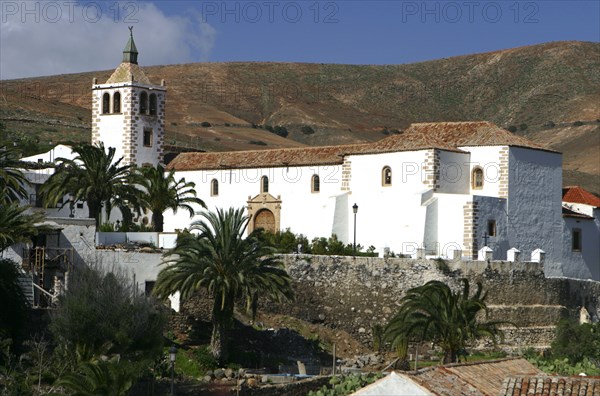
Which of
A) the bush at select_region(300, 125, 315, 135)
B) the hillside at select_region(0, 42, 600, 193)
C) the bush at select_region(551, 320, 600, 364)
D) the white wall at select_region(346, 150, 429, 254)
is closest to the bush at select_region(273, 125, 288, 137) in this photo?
the hillside at select_region(0, 42, 600, 193)

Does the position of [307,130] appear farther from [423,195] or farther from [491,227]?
[491,227]

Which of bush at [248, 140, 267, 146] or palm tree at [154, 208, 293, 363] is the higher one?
bush at [248, 140, 267, 146]

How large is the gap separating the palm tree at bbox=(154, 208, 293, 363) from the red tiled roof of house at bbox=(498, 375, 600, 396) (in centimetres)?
1416

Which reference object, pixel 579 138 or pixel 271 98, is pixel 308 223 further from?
pixel 271 98

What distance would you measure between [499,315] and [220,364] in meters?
11.6

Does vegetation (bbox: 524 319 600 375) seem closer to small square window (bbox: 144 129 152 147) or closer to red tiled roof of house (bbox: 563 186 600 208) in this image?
red tiled roof of house (bbox: 563 186 600 208)

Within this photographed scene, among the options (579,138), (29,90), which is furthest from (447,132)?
(29,90)

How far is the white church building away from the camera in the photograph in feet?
155

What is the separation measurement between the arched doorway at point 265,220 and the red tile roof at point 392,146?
1954 millimetres

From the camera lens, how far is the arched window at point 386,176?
48719mm

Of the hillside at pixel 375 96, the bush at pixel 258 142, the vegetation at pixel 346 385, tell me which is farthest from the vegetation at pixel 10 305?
the hillside at pixel 375 96

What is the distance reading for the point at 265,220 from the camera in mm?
52375

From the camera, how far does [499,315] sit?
1745 inches

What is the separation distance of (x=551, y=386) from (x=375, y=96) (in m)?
121
